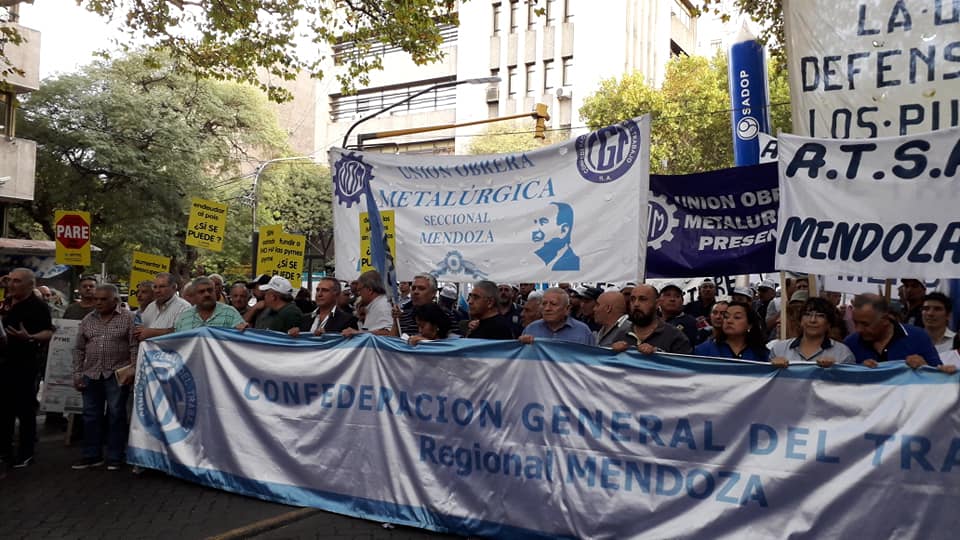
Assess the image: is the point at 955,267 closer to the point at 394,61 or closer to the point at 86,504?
the point at 86,504

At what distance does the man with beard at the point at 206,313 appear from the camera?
7.39 m

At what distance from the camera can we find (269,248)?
13.0 metres

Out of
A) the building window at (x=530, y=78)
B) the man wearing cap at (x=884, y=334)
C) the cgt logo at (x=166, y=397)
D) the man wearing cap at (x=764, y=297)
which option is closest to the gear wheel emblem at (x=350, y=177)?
the cgt logo at (x=166, y=397)

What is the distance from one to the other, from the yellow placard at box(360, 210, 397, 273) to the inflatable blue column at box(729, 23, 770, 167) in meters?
9.16

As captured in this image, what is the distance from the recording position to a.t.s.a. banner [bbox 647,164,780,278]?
715cm

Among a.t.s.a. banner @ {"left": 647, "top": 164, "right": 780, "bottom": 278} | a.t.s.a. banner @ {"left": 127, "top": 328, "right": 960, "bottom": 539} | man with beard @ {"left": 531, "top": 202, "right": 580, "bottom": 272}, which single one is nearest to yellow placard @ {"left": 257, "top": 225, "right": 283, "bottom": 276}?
a.t.s.a. banner @ {"left": 127, "top": 328, "right": 960, "bottom": 539}

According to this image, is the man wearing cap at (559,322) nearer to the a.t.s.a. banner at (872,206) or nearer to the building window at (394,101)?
the a.t.s.a. banner at (872,206)

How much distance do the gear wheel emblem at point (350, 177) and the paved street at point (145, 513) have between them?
2.72 meters

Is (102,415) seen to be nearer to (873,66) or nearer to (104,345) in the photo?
(104,345)

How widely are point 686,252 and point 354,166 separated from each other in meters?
3.02

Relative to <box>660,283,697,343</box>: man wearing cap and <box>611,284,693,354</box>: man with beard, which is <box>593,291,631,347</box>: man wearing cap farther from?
<box>660,283,697,343</box>: man wearing cap

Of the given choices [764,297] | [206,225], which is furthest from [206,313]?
[764,297]

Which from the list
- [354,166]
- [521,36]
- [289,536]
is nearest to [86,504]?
[289,536]

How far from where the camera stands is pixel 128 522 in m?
5.79
